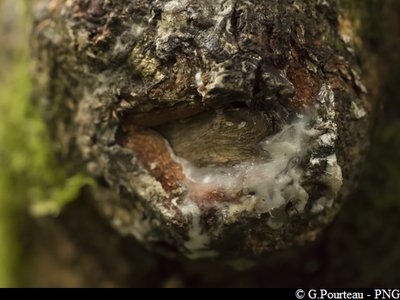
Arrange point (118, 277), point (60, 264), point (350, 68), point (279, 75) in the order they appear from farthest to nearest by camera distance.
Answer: point (60, 264) → point (118, 277) → point (350, 68) → point (279, 75)

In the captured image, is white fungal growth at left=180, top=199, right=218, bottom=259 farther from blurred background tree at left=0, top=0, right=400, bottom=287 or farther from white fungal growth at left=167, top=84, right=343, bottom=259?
blurred background tree at left=0, top=0, right=400, bottom=287

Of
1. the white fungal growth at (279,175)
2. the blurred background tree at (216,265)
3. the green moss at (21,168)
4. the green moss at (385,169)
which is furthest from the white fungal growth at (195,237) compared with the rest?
the green moss at (385,169)

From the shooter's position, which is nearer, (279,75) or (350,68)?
(279,75)

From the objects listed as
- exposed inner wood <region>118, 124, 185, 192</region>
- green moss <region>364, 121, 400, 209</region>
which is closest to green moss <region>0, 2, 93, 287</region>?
exposed inner wood <region>118, 124, 185, 192</region>

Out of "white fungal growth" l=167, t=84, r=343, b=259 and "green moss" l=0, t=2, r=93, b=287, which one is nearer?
"white fungal growth" l=167, t=84, r=343, b=259

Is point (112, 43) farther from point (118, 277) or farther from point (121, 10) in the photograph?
point (118, 277)

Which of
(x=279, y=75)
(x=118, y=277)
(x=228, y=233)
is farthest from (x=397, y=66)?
(x=118, y=277)
